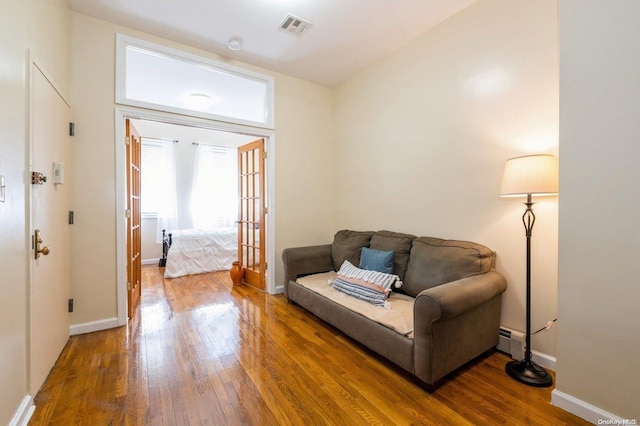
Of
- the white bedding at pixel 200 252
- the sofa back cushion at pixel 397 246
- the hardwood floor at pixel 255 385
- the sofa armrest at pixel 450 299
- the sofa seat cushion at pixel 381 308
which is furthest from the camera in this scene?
the white bedding at pixel 200 252

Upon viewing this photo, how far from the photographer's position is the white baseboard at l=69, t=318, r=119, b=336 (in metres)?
2.44

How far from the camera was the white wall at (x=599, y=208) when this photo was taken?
1342 millimetres

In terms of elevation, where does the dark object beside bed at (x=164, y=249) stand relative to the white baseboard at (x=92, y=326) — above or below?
above

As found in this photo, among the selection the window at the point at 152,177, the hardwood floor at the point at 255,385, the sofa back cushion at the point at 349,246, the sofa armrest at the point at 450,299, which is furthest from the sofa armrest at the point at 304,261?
the window at the point at 152,177

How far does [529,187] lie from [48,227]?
3309 millimetres

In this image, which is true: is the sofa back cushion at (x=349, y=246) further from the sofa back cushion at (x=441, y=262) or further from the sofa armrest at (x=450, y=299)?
the sofa armrest at (x=450, y=299)

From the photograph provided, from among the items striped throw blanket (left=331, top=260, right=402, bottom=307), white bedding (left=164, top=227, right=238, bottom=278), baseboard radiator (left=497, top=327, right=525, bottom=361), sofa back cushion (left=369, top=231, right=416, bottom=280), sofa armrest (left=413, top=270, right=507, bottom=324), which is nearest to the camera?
sofa armrest (left=413, top=270, right=507, bottom=324)

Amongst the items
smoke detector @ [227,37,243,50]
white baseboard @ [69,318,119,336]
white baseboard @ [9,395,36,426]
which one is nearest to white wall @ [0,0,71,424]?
white baseboard @ [9,395,36,426]

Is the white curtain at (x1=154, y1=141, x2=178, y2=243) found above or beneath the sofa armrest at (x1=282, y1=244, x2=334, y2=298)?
above

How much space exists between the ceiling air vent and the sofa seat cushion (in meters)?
2.61

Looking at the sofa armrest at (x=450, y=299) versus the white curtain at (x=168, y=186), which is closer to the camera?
the sofa armrest at (x=450, y=299)

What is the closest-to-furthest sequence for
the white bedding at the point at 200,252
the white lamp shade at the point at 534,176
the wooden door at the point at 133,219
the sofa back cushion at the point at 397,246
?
the white lamp shade at the point at 534,176 → the sofa back cushion at the point at 397,246 → the wooden door at the point at 133,219 → the white bedding at the point at 200,252

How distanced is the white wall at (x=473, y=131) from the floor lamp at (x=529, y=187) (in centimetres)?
23

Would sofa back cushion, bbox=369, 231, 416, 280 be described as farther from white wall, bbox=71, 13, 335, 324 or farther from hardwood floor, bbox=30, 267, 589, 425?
white wall, bbox=71, 13, 335, 324
